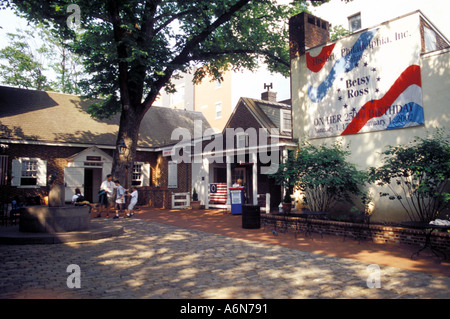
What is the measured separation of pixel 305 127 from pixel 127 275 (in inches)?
414

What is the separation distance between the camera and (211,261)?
688 cm

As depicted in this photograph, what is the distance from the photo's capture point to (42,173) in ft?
65.5

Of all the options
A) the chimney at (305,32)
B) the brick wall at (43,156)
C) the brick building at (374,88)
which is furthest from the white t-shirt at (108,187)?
the chimney at (305,32)

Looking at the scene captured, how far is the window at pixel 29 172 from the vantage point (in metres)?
19.1

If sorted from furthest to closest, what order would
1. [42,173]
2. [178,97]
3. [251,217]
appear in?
[178,97], [42,173], [251,217]

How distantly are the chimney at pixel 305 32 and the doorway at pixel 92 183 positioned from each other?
51.1 feet

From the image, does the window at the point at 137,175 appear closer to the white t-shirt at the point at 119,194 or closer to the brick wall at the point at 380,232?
the white t-shirt at the point at 119,194

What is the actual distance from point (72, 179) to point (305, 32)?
635 inches

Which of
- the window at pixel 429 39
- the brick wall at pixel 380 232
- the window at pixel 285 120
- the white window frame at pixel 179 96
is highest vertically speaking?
the white window frame at pixel 179 96

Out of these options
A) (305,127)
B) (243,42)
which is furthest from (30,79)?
(305,127)

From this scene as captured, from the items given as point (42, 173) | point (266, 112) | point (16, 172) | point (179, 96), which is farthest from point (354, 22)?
point (179, 96)

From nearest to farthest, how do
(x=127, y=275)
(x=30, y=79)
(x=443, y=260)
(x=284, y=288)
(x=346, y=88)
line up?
(x=284, y=288) < (x=127, y=275) < (x=443, y=260) < (x=346, y=88) < (x=30, y=79)

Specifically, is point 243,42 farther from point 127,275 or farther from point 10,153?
point 127,275

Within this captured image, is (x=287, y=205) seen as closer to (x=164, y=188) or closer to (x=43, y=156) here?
(x=164, y=188)
